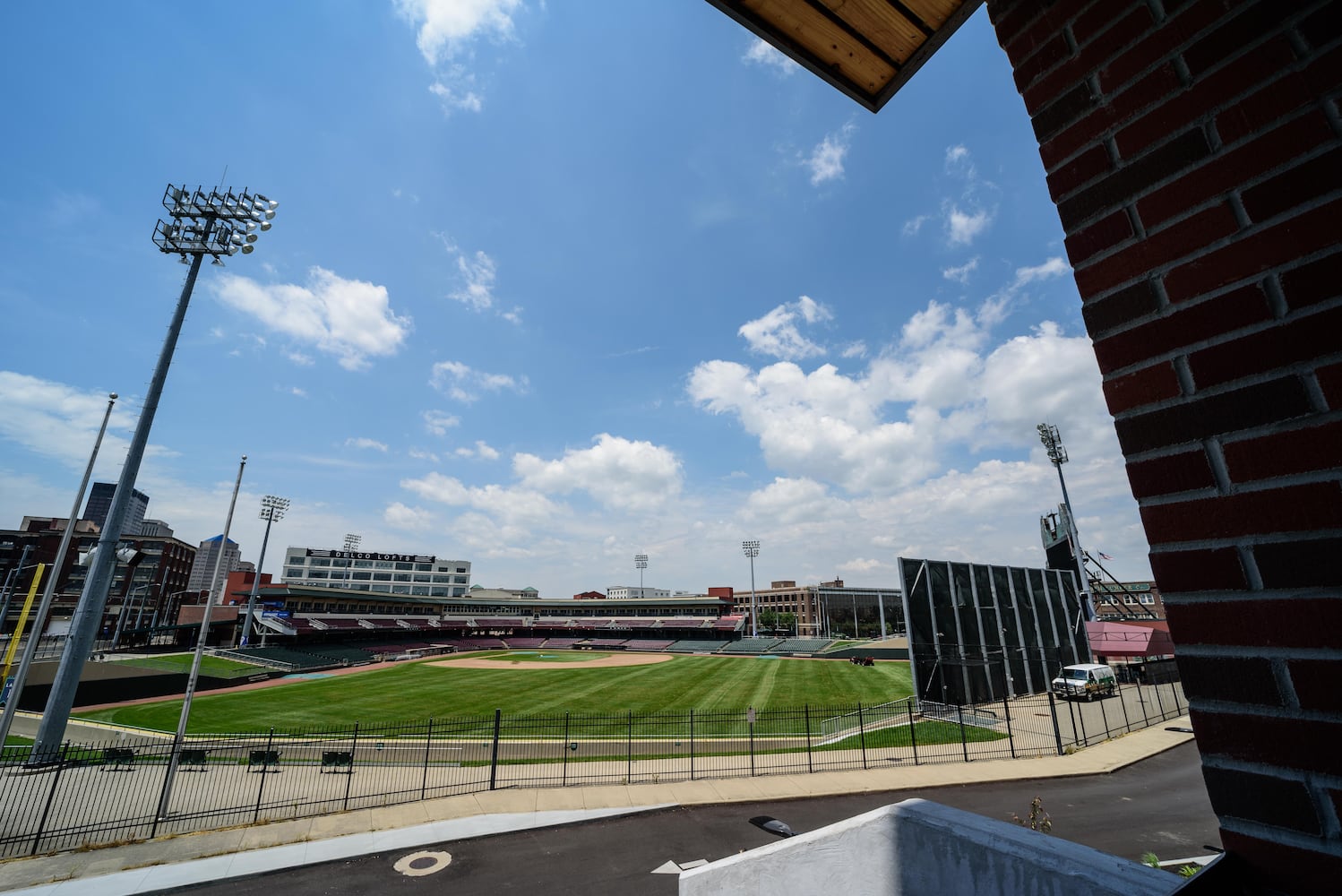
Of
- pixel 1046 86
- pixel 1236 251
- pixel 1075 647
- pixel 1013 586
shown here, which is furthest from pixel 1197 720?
pixel 1075 647

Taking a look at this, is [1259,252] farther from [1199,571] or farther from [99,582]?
[99,582]

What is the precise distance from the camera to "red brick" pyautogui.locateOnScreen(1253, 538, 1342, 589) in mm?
1041

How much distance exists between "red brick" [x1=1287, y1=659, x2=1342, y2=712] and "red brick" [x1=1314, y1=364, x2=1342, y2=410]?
481 mm

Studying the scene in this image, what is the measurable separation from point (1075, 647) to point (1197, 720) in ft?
143

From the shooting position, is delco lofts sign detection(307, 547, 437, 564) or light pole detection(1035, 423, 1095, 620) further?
delco lofts sign detection(307, 547, 437, 564)

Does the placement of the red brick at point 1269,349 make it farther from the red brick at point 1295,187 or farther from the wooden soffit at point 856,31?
A: the wooden soffit at point 856,31

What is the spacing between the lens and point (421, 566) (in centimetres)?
12606

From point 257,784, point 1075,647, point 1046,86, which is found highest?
point 1046,86

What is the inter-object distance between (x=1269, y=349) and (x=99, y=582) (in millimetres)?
31710

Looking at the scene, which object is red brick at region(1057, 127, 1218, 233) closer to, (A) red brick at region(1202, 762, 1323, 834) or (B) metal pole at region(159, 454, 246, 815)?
(A) red brick at region(1202, 762, 1323, 834)

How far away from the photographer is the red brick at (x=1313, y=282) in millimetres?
1069

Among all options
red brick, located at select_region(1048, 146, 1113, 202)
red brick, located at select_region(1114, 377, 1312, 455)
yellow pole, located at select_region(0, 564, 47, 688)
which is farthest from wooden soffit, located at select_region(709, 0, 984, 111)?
yellow pole, located at select_region(0, 564, 47, 688)

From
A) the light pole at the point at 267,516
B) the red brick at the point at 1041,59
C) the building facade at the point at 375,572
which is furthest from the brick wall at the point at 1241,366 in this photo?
the building facade at the point at 375,572

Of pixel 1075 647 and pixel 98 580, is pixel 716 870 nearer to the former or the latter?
pixel 98 580
